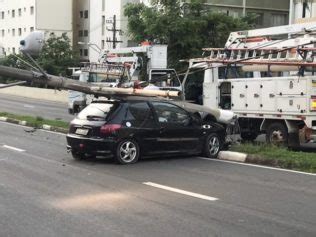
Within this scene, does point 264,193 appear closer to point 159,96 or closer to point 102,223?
point 102,223

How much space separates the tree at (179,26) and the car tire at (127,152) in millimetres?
21240

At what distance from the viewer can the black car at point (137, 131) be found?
12.3 meters

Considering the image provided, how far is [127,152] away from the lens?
12438 mm

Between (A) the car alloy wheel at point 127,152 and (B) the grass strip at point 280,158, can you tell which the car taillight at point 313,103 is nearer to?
(B) the grass strip at point 280,158

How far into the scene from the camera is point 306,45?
1566 centimetres

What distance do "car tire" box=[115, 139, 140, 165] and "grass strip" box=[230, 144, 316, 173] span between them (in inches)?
101

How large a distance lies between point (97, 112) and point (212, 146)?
2.90m

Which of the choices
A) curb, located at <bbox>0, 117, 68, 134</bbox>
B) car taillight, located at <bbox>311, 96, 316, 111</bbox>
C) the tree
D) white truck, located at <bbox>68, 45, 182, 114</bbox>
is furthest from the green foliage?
car taillight, located at <bbox>311, 96, 316, 111</bbox>

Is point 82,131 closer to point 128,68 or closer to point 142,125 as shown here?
point 142,125

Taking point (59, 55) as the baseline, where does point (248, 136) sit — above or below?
below

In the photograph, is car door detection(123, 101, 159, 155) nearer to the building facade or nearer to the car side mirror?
the car side mirror

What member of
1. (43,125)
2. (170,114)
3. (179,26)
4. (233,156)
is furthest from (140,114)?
(179,26)

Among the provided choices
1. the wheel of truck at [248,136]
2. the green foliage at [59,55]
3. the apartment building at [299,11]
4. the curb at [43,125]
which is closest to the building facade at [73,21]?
the green foliage at [59,55]

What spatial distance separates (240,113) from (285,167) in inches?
175
